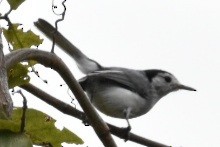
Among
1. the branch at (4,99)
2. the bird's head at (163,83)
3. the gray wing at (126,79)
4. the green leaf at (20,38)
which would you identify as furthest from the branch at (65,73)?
the bird's head at (163,83)

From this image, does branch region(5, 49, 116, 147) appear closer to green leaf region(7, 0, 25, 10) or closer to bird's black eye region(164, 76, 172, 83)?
green leaf region(7, 0, 25, 10)

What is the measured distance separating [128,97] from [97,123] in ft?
13.0

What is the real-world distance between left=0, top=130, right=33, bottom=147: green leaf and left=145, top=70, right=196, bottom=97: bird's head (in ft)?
19.5

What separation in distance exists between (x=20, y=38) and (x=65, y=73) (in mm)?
598

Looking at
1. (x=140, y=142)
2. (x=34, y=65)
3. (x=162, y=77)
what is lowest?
(x=162, y=77)

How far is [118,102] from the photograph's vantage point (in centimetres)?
598

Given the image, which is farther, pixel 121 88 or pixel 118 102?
pixel 121 88

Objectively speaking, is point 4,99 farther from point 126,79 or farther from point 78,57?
point 126,79

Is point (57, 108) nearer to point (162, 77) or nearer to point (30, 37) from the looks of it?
point (30, 37)

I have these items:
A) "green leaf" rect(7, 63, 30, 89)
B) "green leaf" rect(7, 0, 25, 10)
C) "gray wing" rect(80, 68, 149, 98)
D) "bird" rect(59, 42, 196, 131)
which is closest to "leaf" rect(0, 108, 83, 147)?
"green leaf" rect(7, 63, 30, 89)

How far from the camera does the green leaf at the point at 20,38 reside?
231cm

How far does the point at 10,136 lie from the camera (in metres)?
1.17

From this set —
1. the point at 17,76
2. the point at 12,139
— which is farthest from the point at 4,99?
the point at 17,76

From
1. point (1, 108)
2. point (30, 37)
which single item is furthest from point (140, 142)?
point (1, 108)
